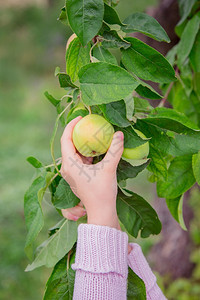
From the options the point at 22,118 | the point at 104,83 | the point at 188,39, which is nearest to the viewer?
the point at 104,83

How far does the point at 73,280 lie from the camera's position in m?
0.53

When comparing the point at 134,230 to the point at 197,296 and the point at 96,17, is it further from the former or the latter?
the point at 197,296

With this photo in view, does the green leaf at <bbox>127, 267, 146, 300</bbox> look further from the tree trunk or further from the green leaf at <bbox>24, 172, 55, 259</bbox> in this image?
the tree trunk

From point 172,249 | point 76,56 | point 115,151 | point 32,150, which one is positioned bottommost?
point 172,249

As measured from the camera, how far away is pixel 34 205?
521 millimetres

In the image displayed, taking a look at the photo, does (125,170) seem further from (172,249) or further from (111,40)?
(172,249)

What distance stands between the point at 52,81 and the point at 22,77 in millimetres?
466

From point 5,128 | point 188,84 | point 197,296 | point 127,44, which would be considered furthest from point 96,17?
point 5,128

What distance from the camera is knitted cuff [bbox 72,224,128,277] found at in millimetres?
470

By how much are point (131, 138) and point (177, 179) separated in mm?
155

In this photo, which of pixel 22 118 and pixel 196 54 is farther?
pixel 22 118

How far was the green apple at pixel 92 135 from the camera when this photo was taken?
0.42 metres

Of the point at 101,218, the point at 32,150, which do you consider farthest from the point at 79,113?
the point at 32,150

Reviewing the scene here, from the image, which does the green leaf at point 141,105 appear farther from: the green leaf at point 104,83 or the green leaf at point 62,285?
the green leaf at point 62,285
